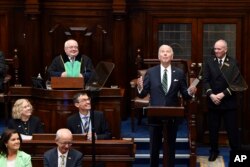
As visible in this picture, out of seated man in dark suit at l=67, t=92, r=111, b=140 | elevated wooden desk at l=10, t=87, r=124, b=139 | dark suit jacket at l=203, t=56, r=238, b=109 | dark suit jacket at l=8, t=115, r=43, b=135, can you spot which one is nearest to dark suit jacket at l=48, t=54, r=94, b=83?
elevated wooden desk at l=10, t=87, r=124, b=139

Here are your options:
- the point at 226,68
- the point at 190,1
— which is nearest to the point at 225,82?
the point at 226,68

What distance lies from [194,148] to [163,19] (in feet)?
9.08

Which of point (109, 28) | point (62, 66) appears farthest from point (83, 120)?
point (109, 28)

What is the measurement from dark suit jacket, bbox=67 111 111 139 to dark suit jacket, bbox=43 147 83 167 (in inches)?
41.9

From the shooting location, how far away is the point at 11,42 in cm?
1205

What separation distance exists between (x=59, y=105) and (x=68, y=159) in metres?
1.79

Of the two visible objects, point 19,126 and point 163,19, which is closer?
point 19,126

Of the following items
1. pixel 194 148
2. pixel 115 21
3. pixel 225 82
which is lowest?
pixel 194 148

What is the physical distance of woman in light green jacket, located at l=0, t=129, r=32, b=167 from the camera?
27.0 feet

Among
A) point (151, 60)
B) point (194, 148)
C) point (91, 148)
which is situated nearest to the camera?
point (91, 148)

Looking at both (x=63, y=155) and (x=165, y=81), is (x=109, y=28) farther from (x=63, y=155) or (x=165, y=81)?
(x=63, y=155)

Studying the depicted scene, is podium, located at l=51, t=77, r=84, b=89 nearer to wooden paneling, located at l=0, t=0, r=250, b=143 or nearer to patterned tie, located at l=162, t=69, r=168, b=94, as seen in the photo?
patterned tie, located at l=162, t=69, r=168, b=94

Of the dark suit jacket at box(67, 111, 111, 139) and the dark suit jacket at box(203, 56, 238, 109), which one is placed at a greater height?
the dark suit jacket at box(203, 56, 238, 109)

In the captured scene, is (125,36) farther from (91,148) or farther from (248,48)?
(91,148)
